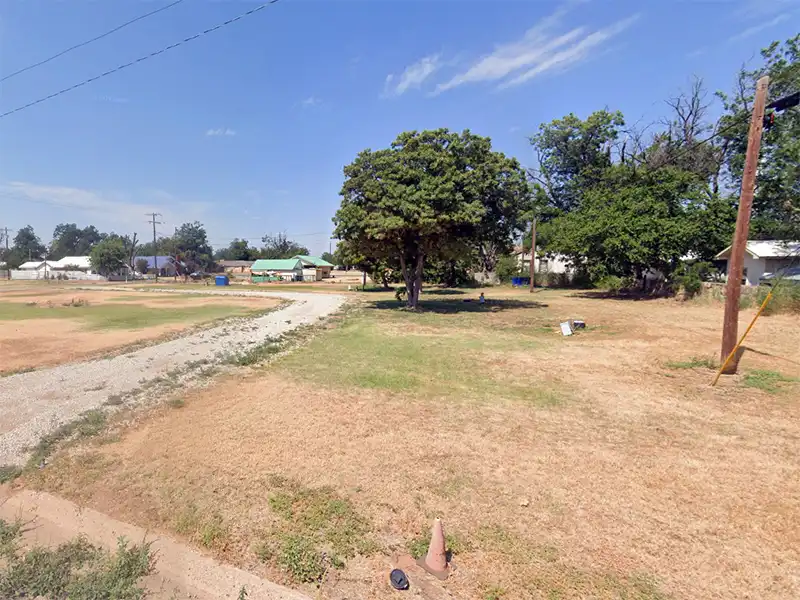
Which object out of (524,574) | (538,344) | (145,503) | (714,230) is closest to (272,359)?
(145,503)

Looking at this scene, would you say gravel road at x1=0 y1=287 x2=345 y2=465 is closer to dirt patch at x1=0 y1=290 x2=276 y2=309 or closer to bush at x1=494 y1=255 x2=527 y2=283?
dirt patch at x1=0 y1=290 x2=276 y2=309

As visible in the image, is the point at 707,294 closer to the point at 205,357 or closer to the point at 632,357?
the point at 632,357

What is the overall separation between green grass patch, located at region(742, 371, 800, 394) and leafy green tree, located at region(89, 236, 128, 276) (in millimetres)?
91311

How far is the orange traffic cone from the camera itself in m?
2.88

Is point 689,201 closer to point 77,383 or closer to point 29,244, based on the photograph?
point 77,383

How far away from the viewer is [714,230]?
25031mm

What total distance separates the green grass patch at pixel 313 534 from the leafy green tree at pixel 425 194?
14478mm

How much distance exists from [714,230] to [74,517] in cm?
3154

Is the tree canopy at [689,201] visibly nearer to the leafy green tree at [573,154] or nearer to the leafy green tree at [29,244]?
the leafy green tree at [573,154]

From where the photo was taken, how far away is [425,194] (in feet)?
57.8

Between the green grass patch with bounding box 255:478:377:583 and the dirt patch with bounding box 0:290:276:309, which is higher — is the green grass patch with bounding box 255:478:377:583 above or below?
above

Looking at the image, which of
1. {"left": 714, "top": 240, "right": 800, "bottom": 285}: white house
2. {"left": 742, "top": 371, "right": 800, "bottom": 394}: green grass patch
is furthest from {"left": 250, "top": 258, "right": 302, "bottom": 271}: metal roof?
{"left": 742, "top": 371, "right": 800, "bottom": 394}: green grass patch

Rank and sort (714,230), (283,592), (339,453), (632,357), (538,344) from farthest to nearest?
(714,230)
(538,344)
(632,357)
(339,453)
(283,592)

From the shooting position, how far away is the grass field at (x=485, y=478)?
293cm
